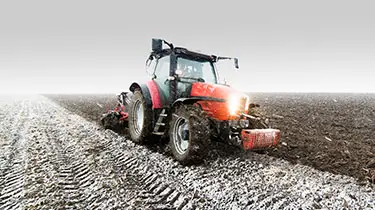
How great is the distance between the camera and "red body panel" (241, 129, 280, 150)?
4336mm

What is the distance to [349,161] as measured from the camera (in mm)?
5344

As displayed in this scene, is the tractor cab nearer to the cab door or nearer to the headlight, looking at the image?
the cab door

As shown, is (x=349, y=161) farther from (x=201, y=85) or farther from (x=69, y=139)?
(x=69, y=139)

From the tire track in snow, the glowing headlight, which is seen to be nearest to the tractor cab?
the glowing headlight

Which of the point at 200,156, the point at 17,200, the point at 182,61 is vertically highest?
the point at 182,61

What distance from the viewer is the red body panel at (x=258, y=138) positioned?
434 centimetres

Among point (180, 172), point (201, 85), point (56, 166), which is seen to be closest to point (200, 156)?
point (180, 172)

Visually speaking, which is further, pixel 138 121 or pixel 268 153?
pixel 138 121

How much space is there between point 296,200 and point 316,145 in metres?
3.80

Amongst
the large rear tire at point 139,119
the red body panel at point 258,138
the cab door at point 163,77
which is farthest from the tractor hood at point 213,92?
the large rear tire at point 139,119

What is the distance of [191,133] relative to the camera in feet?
14.4

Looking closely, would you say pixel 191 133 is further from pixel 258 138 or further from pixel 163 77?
pixel 163 77

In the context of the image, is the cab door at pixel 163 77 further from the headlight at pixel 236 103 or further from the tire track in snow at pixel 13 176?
the tire track in snow at pixel 13 176

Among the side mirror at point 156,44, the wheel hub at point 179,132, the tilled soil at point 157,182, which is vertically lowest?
the tilled soil at point 157,182
